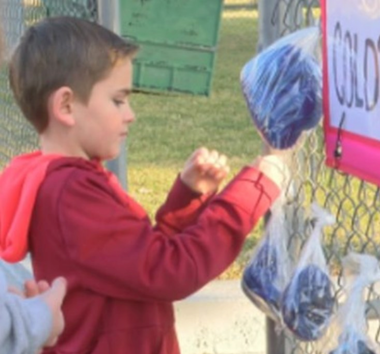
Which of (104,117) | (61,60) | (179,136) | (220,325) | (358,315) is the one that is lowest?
(179,136)

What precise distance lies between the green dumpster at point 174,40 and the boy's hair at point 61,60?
97 cm

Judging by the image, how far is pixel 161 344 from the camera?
11.3ft

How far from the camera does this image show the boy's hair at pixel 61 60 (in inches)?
134

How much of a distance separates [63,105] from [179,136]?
917cm

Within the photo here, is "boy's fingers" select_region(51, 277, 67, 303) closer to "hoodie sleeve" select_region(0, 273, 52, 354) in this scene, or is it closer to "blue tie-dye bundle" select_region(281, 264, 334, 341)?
"hoodie sleeve" select_region(0, 273, 52, 354)

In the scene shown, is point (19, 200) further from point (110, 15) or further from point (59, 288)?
point (110, 15)

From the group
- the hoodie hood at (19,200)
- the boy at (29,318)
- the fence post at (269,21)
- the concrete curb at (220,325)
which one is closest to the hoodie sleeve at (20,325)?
the boy at (29,318)

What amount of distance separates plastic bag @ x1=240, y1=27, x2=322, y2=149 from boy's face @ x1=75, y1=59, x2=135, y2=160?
1.12 ft

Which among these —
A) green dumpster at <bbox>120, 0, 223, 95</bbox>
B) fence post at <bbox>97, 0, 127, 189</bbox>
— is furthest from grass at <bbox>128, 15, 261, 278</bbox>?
fence post at <bbox>97, 0, 127, 189</bbox>

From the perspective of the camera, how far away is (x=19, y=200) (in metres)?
3.38

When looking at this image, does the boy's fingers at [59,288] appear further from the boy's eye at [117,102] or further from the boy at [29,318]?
the boy's eye at [117,102]

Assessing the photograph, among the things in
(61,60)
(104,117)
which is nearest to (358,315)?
(104,117)

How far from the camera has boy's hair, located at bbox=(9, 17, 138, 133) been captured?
3393 mm

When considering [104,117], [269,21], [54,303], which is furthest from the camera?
[269,21]
